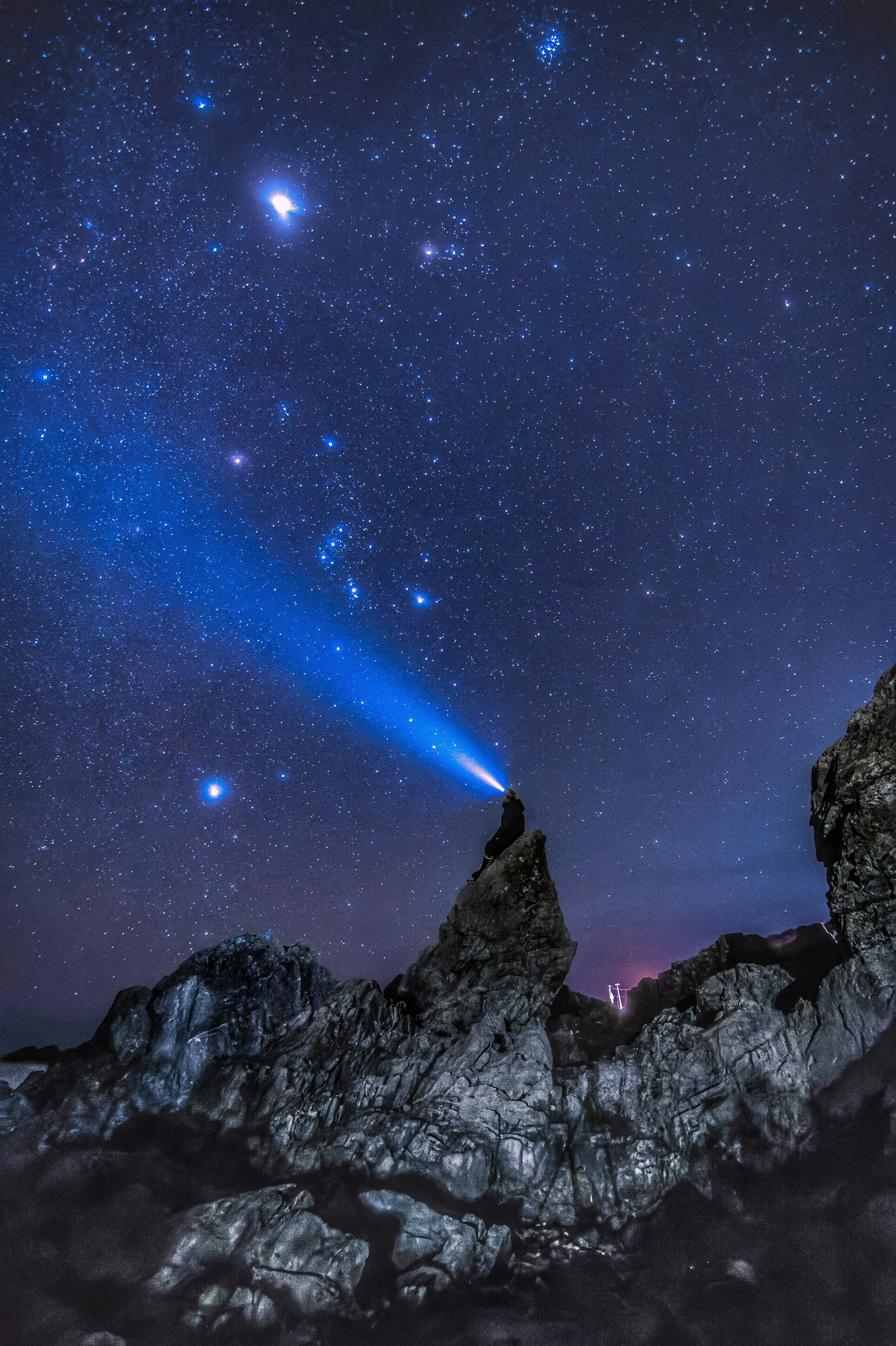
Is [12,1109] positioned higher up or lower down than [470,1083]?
higher up

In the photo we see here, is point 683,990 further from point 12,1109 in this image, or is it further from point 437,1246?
point 12,1109

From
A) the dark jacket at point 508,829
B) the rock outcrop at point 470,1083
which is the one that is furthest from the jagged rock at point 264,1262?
the dark jacket at point 508,829

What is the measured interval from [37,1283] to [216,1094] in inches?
338

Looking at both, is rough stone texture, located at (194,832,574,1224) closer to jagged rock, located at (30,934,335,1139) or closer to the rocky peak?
the rocky peak

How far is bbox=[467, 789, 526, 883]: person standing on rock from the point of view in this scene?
37781 mm

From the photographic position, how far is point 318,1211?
2547cm

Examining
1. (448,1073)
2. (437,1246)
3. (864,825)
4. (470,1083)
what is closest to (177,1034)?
(448,1073)

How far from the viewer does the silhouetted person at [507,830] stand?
37.8 m

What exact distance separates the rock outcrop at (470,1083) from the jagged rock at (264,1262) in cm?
7

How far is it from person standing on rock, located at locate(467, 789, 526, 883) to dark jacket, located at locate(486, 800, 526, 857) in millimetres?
15

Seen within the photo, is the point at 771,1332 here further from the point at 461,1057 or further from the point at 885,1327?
the point at 461,1057

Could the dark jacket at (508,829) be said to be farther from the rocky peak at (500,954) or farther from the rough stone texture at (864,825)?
the rough stone texture at (864,825)

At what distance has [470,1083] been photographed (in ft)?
95.6

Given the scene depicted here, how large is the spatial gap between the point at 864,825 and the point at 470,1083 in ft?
73.5
